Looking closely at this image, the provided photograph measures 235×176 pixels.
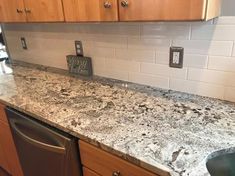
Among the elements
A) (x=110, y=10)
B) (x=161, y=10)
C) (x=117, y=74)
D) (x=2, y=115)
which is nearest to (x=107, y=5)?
(x=110, y=10)

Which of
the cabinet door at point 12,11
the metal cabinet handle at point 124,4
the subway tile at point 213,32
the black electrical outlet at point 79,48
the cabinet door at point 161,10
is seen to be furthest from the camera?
the black electrical outlet at point 79,48

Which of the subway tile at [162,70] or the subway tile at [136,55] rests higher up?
the subway tile at [136,55]

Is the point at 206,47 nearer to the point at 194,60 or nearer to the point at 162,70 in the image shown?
the point at 194,60

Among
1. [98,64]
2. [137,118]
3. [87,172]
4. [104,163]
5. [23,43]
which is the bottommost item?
[87,172]

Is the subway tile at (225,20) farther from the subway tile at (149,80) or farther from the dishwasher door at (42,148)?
the dishwasher door at (42,148)

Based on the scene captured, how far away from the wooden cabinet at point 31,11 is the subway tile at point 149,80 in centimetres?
56

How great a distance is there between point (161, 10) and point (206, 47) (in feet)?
1.28

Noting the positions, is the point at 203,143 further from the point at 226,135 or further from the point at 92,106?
the point at 92,106

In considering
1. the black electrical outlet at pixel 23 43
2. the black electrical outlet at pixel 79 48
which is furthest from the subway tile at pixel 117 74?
the black electrical outlet at pixel 23 43

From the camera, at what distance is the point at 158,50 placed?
1.23 meters

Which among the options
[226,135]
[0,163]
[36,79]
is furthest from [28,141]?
[226,135]

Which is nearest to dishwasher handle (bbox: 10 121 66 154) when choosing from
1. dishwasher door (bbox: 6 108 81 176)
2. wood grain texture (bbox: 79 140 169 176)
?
dishwasher door (bbox: 6 108 81 176)

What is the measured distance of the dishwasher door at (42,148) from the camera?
99 centimetres

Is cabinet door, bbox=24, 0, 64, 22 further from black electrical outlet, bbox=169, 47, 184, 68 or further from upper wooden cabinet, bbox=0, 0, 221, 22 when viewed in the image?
black electrical outlet, bbox=169, 47, 184, 68
